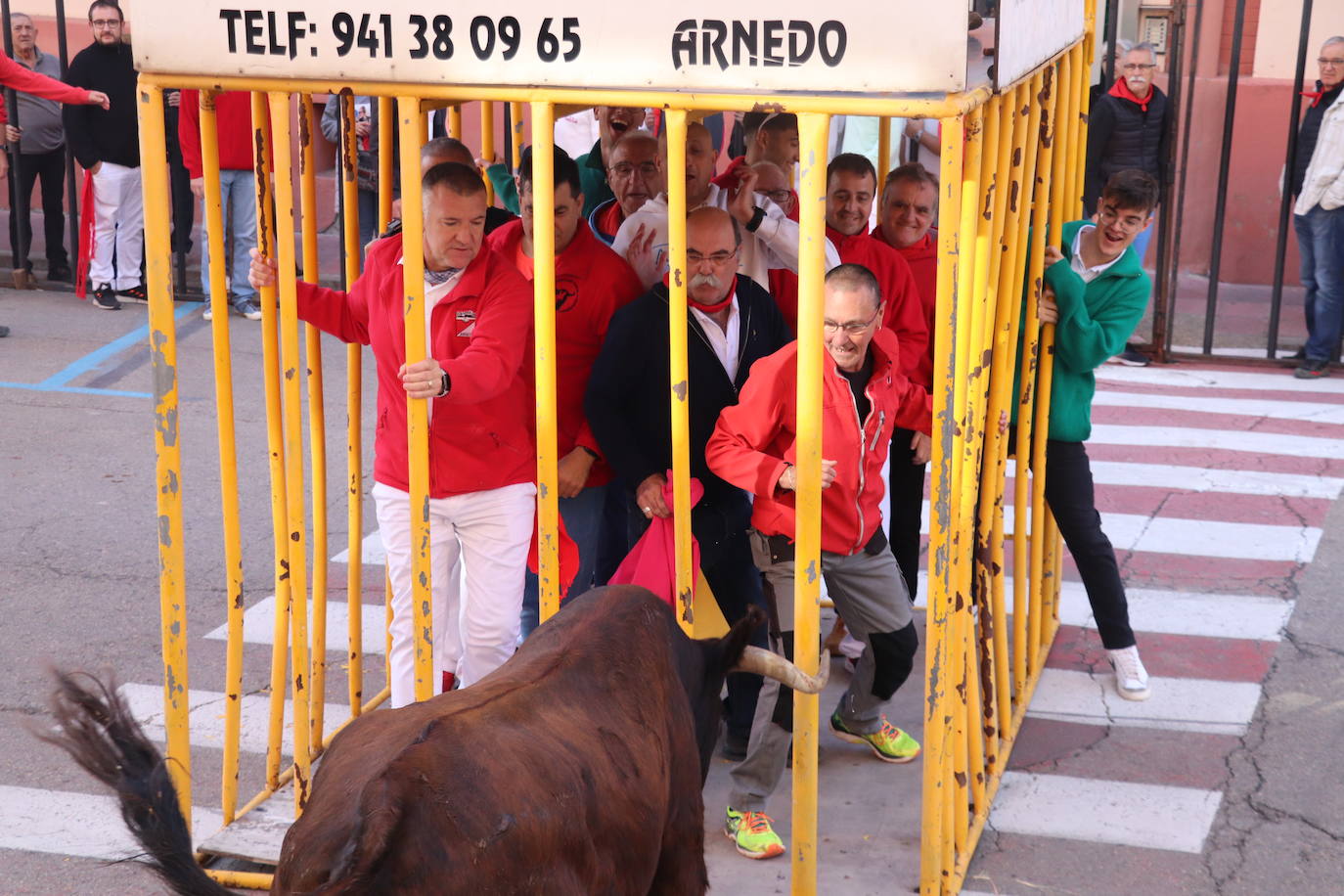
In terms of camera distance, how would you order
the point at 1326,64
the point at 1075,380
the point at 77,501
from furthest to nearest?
the point at 1326,64, the point at 77,501, the point at 1075,380

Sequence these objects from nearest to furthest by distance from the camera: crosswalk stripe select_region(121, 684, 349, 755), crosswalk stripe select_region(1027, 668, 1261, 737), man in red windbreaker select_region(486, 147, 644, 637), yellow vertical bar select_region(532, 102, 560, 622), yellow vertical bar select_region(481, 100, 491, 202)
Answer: yellow vertical bar select_region(532, 102, 560, 622), man in red windbreaker select_region(486, 147, 644, 637), crosswalk stripe select_region(121, 684, 349, 755), crosswalk stripe select_region(1027, 668, 1261, 737), yellow vertical bar select_region(481, 100, 491, 202)

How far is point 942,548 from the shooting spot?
12.8ft

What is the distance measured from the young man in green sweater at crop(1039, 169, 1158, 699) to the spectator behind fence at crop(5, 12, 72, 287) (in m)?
8.81

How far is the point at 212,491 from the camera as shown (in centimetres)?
782

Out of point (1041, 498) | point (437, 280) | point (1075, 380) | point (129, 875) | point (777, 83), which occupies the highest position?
point (777, 83)

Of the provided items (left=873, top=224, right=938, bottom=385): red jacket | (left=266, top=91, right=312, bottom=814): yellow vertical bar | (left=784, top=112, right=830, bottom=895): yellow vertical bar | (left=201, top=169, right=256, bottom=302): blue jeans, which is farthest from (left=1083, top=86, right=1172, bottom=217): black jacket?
(left=266, top=91, right=312, bottom=814): yellow vertical bar

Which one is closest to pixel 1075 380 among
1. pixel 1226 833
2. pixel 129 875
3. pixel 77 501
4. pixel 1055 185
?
pixel 1055 185

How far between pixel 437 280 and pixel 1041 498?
Result: 2.34 meters

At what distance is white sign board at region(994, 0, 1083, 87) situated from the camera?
3.70 m

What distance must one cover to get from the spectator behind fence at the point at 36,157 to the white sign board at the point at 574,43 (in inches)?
328

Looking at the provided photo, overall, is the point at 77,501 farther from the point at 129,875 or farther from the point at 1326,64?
the point at 1326,64

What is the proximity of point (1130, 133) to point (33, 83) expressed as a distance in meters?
7.47

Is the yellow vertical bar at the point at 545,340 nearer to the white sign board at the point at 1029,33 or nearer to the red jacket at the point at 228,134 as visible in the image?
the white sign board at the point at 1029,33

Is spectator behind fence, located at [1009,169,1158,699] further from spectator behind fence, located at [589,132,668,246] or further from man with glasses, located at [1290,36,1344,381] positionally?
man with glasses, located at [1290,36,1344,381]
